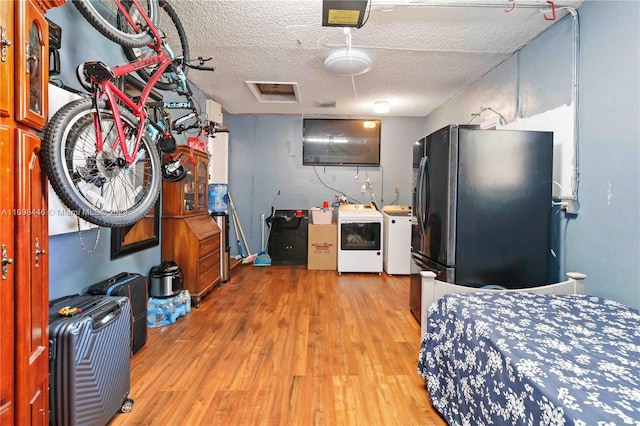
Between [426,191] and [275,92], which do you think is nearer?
[426,191]

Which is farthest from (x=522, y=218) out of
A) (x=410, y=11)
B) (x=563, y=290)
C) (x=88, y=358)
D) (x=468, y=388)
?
(x=88, y=358)

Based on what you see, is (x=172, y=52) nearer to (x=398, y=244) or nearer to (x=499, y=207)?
(x=499, y=207)

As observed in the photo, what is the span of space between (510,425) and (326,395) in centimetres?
103

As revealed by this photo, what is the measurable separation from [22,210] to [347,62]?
265cm

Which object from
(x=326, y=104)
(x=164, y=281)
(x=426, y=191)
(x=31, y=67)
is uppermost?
(x=326, y=104)

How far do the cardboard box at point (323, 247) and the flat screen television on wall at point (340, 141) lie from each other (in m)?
1.24

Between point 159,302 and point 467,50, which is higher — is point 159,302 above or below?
below

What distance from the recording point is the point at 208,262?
10.6 feet

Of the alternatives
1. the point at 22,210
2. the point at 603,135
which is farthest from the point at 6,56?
the point at 603,135

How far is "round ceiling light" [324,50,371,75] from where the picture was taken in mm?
2682

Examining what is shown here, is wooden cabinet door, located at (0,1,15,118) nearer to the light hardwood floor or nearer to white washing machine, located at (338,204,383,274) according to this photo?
the light hardwood floor

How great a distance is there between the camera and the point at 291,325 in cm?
257

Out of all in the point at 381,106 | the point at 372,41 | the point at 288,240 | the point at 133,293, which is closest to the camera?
the point at 133,293

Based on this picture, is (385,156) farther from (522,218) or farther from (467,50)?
(522,218)
